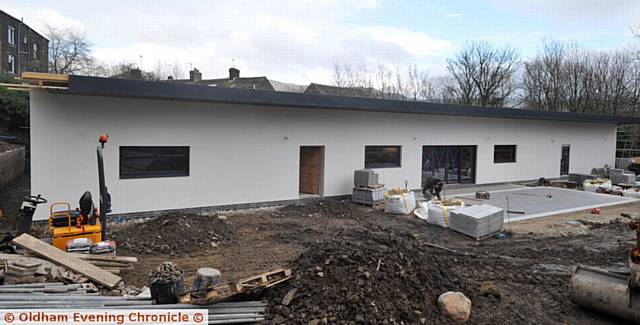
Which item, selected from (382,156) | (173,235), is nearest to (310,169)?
(382,156)

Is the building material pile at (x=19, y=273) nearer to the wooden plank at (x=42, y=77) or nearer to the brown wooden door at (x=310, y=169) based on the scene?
the wooden plank at (x=42, y=77)

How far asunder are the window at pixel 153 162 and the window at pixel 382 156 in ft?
21.9

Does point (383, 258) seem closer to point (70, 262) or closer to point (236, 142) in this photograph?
point (70, 262)

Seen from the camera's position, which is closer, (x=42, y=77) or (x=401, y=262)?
(x=401, y=262)

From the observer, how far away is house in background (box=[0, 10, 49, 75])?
118 feet

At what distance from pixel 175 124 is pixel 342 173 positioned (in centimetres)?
598

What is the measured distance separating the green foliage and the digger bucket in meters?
22.1

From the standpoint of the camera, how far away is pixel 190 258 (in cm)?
779

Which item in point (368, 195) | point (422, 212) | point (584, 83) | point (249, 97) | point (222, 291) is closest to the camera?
point (222, 291)

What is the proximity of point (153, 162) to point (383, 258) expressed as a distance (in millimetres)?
7878

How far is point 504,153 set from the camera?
19656 millimetres

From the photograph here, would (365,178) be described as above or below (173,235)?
above

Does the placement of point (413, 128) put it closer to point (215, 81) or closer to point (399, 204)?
point (399, 204)

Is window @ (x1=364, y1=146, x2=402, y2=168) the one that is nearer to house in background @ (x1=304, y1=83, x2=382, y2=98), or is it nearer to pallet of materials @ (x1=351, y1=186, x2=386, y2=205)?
pallet of materials @ (x1=351, y1=186, x2=386, y2=205)
